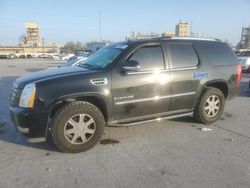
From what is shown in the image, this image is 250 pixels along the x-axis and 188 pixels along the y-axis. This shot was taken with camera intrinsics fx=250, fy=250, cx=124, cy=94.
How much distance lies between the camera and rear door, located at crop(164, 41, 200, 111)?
15.6 feet

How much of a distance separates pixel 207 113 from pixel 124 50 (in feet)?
7.62

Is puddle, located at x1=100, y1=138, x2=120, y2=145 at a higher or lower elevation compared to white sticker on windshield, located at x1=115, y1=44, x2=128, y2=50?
lower

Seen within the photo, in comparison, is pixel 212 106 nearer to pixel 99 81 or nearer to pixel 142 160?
pixel 142 160

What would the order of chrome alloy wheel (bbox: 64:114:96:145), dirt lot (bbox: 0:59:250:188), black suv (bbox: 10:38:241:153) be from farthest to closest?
chrome alloy wheel (bbox: 64:114:96:145), black suv (bbox: 10:38:241:153), dirt lot (bbox: 0:59:250:188)

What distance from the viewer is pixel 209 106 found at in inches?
211

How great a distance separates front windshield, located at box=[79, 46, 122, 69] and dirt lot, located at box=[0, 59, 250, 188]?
1.33 m

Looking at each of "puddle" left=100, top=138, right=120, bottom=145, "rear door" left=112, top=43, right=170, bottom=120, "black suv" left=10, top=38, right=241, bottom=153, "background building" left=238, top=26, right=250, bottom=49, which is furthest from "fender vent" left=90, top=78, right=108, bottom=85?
"background building" left=238, top=26, right=250, bottom=49

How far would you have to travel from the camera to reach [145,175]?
3.27 meters

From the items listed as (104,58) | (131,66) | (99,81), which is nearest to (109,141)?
(99,81)

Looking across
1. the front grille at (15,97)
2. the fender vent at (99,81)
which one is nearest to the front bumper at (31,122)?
the front grille at (15,97)

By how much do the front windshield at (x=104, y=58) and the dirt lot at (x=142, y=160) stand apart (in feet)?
4.36

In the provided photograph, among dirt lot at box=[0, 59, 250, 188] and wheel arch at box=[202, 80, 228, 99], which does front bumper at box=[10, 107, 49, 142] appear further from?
wheel arch at box=[202, 80, 228, 99]

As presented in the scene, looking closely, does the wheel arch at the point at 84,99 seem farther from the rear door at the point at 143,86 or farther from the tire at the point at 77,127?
the rear door at the point at 143,86

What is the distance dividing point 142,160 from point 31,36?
13413 centimetres
